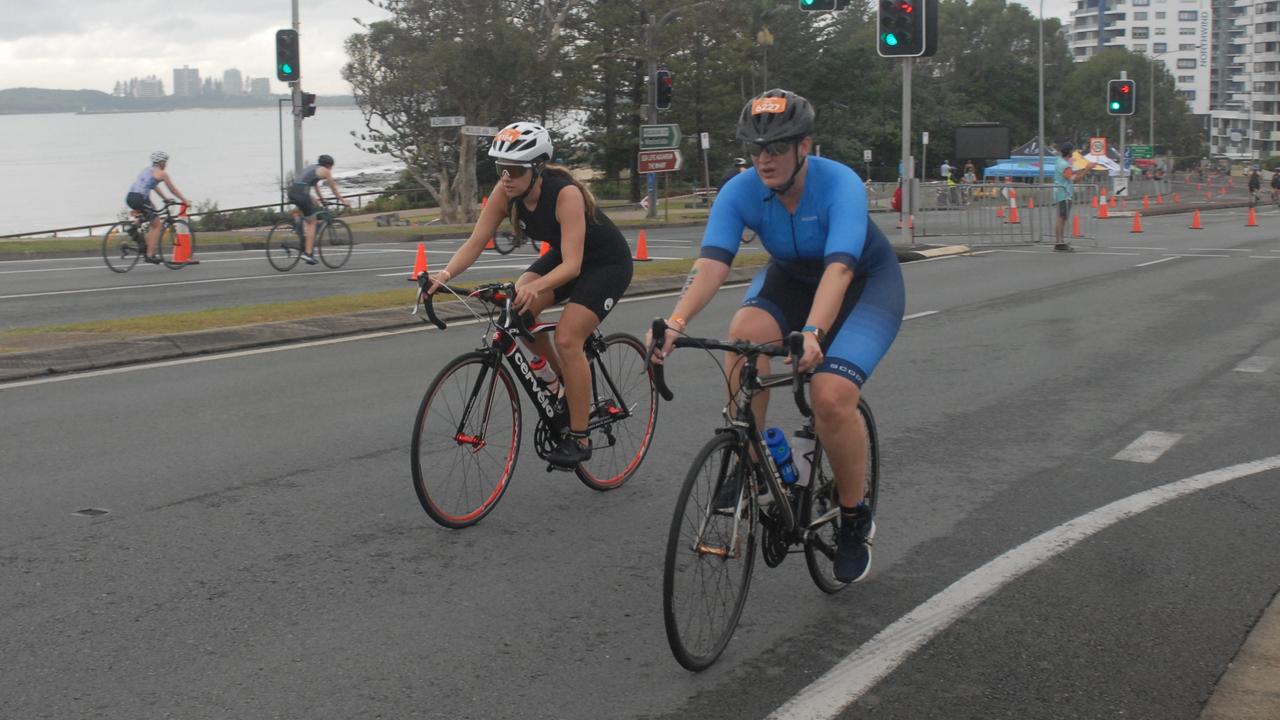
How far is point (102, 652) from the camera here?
460 cm

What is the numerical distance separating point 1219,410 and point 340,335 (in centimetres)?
770

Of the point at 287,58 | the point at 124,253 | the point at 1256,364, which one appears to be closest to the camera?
the point at 1256,364

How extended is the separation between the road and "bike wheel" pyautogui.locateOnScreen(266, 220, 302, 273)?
10.7m

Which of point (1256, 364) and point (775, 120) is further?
point (1256, 364)

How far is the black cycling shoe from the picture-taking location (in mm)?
6648

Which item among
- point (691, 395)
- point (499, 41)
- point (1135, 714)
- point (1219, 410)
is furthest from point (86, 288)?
point (499, 41)

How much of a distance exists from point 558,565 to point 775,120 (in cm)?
209

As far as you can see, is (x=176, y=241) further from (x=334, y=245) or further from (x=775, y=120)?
(x=775, y=120)

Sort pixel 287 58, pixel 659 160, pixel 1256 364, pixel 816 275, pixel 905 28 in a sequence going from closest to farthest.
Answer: pixel 816 275
pixel 1256 364
pixel 905 28
pixel 287 58
pixel 659 160

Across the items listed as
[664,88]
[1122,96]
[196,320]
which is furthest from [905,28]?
[1122,96]

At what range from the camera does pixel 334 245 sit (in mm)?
21609

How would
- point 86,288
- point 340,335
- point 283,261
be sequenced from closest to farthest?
1. point 340,335
2. point 86,288
3. point 283,261

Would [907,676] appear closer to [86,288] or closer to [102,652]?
[102,652]

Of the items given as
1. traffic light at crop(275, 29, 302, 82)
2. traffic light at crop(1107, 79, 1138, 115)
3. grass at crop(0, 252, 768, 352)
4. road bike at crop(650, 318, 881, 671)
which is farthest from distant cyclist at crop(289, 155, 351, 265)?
traffic light at crop(1107, 79, 1138, 115)
